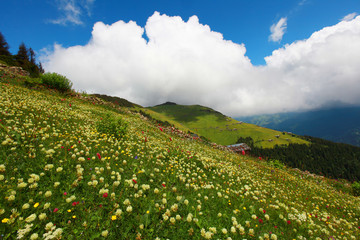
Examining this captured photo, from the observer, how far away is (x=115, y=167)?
17.7ft

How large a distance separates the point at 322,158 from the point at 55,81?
227 m

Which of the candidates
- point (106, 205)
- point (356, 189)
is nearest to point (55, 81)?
point (106, 205)

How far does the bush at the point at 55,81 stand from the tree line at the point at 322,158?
450 ft

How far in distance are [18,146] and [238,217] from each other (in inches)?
297

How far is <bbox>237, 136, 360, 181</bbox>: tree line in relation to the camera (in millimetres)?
131750

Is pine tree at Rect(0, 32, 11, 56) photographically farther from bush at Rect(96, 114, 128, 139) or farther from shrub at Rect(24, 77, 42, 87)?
bush at Rect(96, 114, 128, 139)

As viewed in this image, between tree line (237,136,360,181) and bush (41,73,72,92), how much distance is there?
137 m

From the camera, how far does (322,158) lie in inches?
6319

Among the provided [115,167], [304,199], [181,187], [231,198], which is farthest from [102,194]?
[304,199]

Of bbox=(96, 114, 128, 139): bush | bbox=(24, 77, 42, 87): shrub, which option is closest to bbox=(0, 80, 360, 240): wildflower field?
bbox=(96, 114, 128, 139): bush

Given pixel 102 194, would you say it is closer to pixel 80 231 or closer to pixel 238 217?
pixel 80 231

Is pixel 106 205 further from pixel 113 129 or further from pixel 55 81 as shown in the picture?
pixel 55 81

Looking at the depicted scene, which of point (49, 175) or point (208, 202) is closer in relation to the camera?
point (49, 175)

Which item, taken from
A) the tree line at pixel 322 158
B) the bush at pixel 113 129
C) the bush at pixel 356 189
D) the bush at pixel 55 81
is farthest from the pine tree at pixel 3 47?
the tree line at pixel 322 158
